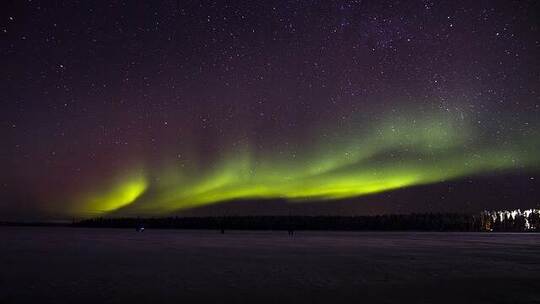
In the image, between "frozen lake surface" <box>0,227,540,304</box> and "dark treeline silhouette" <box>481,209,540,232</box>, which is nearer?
"frozen lake surface" <box>0,227,540,304</box>

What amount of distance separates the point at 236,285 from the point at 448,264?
48.1 feet

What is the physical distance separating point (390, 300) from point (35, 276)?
51.0ft

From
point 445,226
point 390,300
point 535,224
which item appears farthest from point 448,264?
point 535,224

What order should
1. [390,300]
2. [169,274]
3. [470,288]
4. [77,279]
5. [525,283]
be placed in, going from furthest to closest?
[169,274], [77,279], [525,283], [470,288], [390,300]

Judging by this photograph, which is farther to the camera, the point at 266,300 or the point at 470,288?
the point at 470,288

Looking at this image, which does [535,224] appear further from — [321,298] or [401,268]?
[321,298]

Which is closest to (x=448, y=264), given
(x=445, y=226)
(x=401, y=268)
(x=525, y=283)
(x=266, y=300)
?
(x=401, y=268)

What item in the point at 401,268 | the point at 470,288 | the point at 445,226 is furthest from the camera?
the point at 445,226

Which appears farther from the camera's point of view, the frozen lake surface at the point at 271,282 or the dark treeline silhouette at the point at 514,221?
the dark treeline silhouette at the point at 514,221

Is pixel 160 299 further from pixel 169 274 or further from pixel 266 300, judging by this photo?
pixel 169 274

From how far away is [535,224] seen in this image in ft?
611

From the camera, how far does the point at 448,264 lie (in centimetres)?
2911

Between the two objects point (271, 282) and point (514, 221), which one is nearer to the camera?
point (271, 282)

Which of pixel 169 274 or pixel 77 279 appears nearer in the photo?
pixel 77 279
